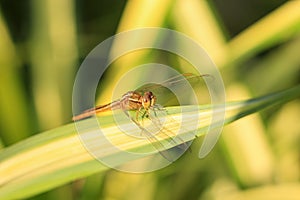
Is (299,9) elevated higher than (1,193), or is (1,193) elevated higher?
(299,9)

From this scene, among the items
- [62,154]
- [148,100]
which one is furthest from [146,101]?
[62,154]

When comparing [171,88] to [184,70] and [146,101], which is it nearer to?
[146,101]

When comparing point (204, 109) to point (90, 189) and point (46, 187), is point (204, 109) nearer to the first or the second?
point (46, 187)

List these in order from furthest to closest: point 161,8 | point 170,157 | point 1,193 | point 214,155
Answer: point 214,155
point 161,8
point 170,157
point 1,193

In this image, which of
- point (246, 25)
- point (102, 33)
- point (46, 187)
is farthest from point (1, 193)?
point (246, 25)

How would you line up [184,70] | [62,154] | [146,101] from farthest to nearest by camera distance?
[184,70], [146,101], [62,154]

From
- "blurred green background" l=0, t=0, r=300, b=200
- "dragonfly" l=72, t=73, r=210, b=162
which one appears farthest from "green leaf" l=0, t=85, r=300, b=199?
"blurred green background" l=0, t=0, r=300, b=200
